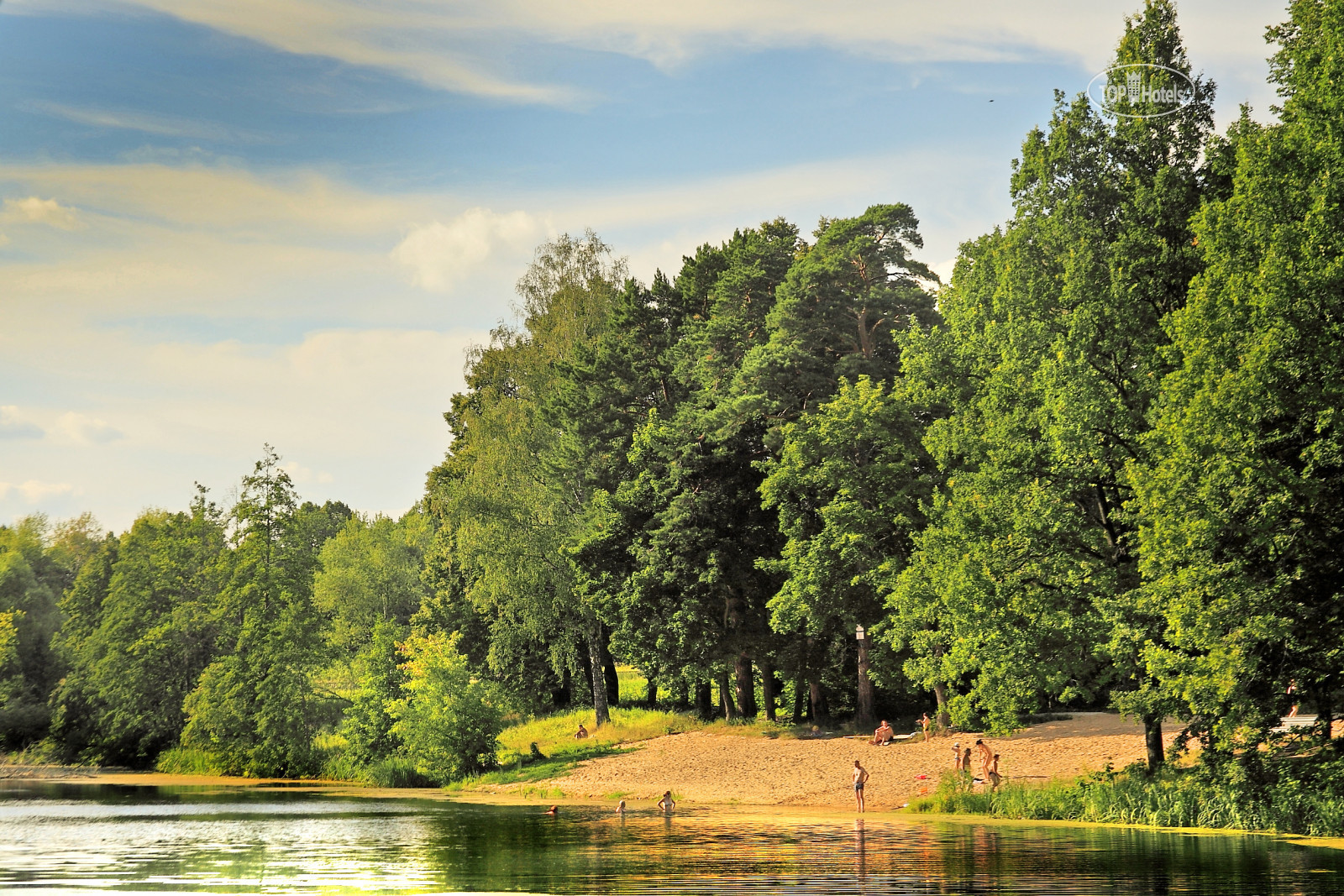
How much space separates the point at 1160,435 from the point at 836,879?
50.7 ft

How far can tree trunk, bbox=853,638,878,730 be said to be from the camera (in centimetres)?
5081

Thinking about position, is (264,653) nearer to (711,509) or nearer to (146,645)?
(146,645)

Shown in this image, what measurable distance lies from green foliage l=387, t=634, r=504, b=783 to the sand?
13.3 ft

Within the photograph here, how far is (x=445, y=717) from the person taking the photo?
52.8 meters

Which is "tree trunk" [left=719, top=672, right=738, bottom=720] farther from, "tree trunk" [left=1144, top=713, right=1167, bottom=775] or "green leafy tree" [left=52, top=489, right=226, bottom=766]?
"green leafy tree" [left=52, top=489, right=226, bottom=766]

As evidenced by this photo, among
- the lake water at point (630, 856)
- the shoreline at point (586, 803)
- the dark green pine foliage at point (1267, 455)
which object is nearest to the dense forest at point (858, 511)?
the dark green pine foliage at point (1267, 455)

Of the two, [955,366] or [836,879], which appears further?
[955,366]

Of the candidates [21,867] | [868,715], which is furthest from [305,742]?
[21,867]

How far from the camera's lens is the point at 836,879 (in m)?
21.0

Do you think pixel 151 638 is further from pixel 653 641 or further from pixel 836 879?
pixel 836 879

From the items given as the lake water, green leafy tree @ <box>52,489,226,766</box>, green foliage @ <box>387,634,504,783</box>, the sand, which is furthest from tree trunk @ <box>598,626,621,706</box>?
the lake water

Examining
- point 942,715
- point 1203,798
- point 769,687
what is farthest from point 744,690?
point 1203,798

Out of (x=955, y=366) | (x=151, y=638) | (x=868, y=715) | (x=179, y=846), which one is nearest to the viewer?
(x=179, y=846)

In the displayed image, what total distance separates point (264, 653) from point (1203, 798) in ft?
158
